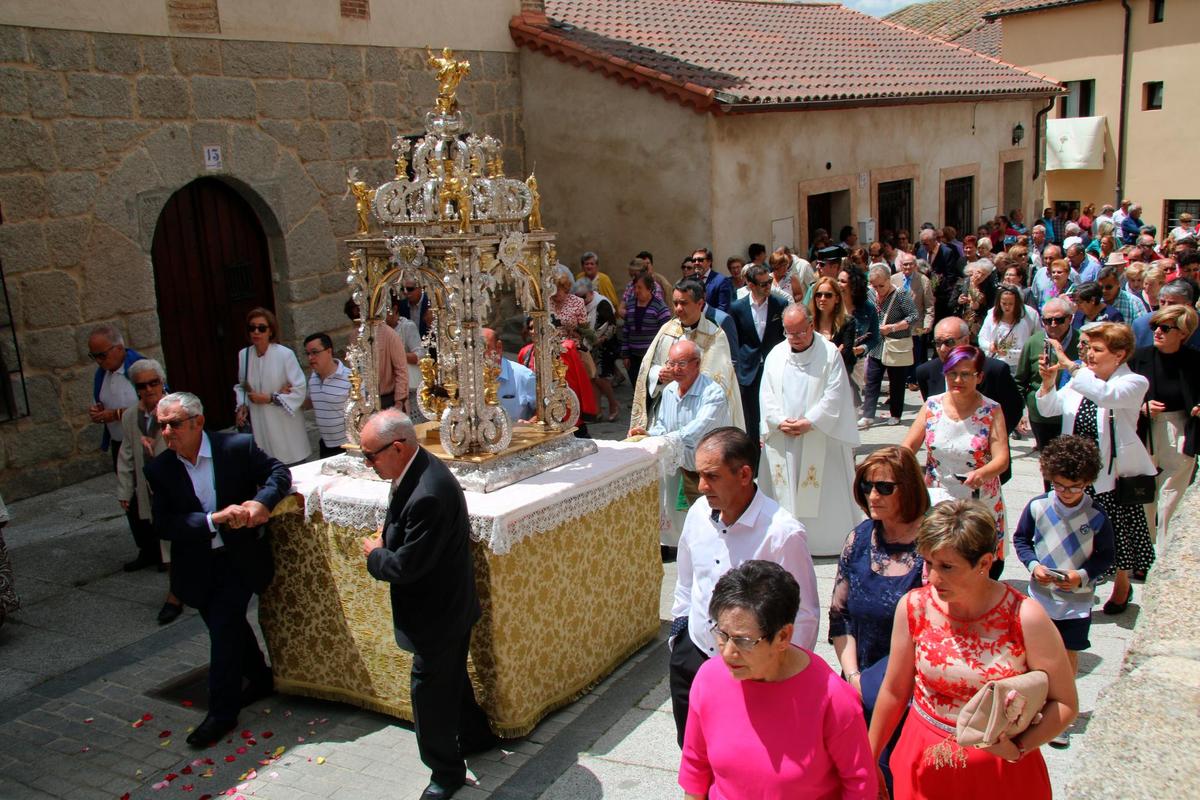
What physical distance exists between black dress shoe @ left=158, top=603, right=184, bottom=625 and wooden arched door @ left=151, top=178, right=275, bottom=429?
3.97m

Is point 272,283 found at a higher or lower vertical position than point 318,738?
higher

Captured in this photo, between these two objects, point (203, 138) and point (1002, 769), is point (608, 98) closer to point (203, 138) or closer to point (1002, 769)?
point (203, 138)

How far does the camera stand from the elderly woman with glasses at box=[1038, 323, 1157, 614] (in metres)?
5.99

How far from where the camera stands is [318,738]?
509 centimetres

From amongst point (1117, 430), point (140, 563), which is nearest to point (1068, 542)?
point (1117, 430)

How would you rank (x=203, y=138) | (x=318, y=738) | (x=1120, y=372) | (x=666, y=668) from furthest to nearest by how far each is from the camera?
(x=203, y=138) < (x=1120, y=372) < (x=666, y=668) < (x=318, y=738)

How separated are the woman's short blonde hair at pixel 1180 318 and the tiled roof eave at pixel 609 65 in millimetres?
7807

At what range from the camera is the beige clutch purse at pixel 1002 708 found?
119 inches

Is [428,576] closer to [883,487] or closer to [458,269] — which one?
[458,269]

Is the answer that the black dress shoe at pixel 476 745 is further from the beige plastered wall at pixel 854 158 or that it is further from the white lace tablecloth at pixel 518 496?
the beige plastered wall at pixel 854 158

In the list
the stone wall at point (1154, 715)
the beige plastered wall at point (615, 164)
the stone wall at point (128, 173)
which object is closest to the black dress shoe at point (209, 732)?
the stone wall at point (1154, 715)

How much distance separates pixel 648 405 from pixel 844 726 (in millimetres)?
4351

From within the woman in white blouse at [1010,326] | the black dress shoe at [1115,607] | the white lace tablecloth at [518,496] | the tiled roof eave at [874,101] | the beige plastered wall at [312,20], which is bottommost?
the black dress shoe at [1115,607]

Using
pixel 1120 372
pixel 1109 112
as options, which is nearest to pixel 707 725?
pixel 1120 372
